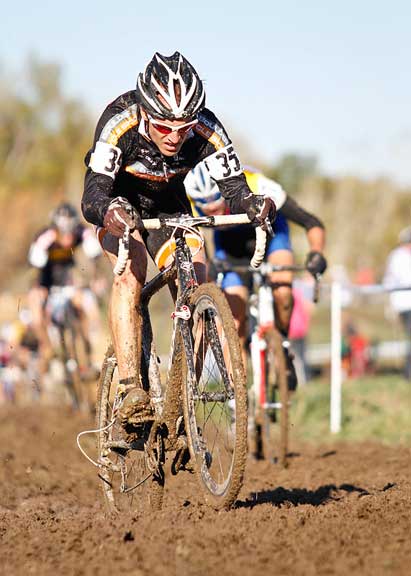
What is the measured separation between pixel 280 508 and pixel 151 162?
214cm

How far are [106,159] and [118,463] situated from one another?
6.37ft

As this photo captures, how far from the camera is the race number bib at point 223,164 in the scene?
6.11m

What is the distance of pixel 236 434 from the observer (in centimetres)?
515

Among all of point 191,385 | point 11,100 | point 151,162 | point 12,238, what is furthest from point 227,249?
point 11,100

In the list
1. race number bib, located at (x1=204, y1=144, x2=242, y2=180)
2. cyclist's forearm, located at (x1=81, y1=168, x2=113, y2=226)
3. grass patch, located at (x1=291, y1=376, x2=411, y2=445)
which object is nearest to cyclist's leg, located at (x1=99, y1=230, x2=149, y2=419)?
cyclist's forearm, located at (x1=81, y1=168, x2=113, y2=226)

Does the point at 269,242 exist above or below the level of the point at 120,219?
above

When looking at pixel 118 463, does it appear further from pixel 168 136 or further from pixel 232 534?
pixel 168 136

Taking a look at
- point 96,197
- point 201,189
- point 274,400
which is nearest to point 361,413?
point 274,400

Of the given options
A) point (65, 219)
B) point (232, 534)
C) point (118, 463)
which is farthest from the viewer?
point (65, 219)

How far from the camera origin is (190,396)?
5.59 meters

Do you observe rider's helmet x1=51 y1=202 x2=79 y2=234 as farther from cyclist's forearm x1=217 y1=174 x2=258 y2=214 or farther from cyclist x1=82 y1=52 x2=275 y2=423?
cyclist's forearm x1=217 y1=174 x2=258 y2=214

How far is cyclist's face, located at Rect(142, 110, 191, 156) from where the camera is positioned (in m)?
5.77

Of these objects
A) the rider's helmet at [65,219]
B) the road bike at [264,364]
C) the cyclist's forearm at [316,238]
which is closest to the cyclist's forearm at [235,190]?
the road bike at [264,364]

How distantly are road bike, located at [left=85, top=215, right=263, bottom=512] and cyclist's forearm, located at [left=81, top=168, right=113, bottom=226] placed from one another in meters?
0.28
